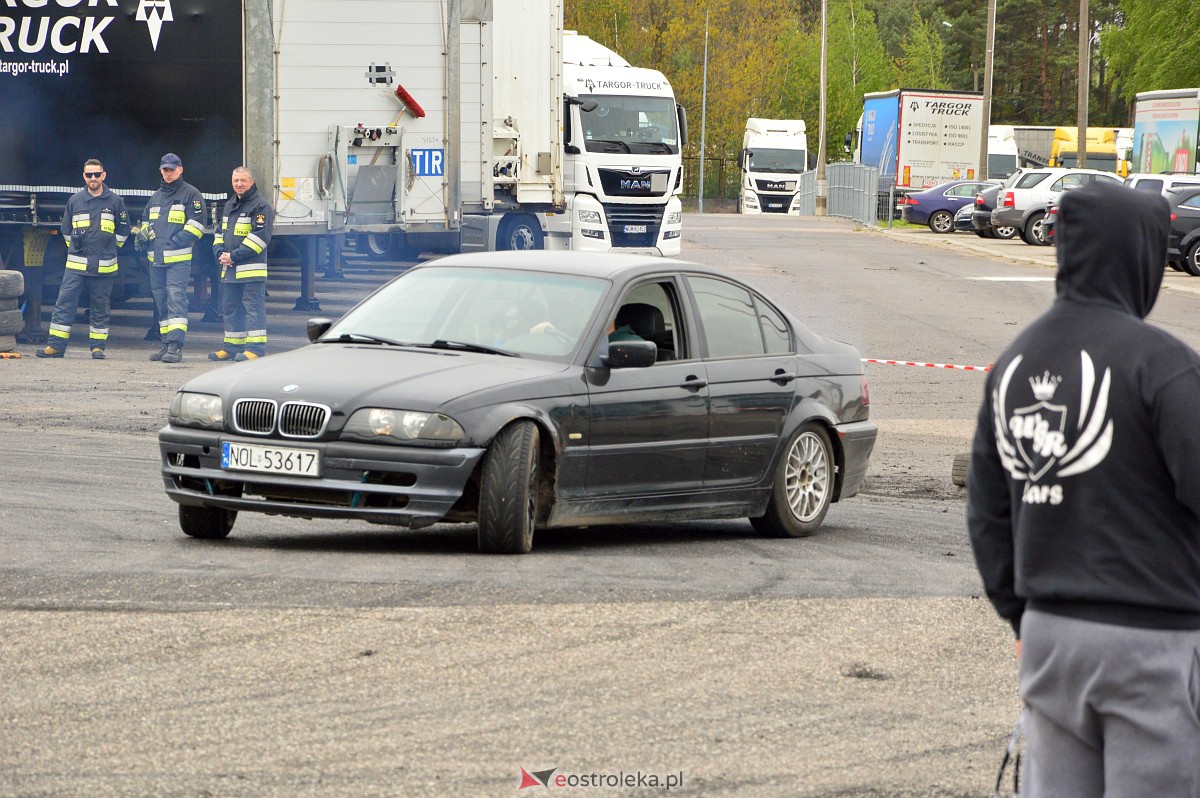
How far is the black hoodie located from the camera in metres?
3.08

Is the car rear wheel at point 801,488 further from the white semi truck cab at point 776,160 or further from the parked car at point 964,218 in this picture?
the white semi truck cab at point 776,160

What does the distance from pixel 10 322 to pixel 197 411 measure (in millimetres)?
9968

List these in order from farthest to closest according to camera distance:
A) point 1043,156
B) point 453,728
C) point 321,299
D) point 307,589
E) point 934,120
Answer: point 1043,156
point 934,120
point 321,299
point 307,589
point 453,728

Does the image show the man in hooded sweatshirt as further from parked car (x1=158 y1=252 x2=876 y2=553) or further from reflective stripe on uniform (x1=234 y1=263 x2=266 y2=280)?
reflective stripe on uniform (x1=234 y1=263 x2=266 y2=280)

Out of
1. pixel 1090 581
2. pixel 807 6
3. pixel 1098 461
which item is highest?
pixel 807 6

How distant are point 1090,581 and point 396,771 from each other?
7.03 ft

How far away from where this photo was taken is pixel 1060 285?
3.23m

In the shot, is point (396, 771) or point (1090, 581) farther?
point (396, 771)

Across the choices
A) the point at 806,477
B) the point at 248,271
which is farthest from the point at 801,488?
the point at 248,271

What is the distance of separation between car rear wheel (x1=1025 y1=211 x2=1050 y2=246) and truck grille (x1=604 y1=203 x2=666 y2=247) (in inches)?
692

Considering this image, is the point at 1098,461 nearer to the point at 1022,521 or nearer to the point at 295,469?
the point at 1022,521

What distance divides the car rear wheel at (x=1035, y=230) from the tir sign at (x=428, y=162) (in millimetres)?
26559

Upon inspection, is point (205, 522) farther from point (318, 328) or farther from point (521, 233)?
point (521, 233)

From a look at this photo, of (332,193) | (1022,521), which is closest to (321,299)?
(332,193)
